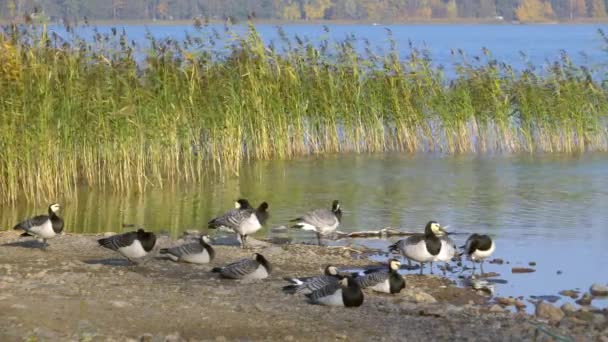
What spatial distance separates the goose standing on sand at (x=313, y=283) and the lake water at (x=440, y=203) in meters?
1.94

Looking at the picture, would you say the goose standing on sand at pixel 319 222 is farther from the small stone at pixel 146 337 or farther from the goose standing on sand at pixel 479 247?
the small stone at pixel 146 337

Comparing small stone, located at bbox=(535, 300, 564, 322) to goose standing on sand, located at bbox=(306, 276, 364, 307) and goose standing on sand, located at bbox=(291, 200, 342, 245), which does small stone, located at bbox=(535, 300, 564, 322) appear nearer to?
goose standing on sand, located at bbox=(306, 276, 364, 307)

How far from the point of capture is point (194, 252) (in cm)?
1247

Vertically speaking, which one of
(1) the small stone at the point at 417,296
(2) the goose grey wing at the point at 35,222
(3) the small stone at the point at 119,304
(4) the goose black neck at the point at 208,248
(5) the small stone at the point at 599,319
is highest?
(2) the goose grey wing at the point at 35,222

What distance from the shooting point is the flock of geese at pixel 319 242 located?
419 inches

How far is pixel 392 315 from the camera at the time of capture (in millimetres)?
10250

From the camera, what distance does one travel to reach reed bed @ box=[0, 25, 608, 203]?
17609 mm

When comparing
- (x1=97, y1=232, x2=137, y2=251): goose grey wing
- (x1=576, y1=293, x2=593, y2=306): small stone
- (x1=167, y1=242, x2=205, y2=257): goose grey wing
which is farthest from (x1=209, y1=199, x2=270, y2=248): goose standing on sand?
(x1=576, y1=293, x2=593, y2=306): small stone

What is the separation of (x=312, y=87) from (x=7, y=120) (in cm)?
739

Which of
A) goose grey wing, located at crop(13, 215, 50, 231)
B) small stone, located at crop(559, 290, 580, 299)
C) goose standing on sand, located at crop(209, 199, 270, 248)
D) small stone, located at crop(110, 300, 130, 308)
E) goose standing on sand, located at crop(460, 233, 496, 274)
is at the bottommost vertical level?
small stone, located at crop(559, 290, 580, 299)

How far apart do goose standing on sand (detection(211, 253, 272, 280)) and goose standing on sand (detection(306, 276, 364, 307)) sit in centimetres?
126

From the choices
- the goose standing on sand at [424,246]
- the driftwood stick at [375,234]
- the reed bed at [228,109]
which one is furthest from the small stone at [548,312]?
the reed bed at [228,109]

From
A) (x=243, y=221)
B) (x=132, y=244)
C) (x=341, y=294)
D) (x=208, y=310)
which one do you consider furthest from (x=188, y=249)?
(x=341, y=294)

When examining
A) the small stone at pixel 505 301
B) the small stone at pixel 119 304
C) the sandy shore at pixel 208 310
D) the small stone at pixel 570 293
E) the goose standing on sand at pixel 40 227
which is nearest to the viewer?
the sandy shore at pixel 208 310
